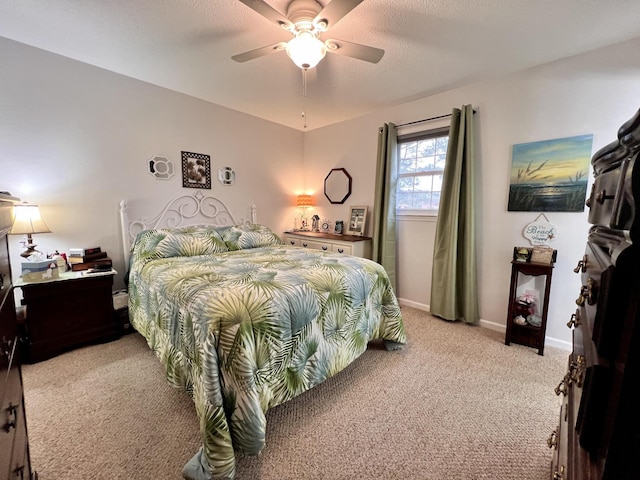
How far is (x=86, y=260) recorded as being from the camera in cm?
248

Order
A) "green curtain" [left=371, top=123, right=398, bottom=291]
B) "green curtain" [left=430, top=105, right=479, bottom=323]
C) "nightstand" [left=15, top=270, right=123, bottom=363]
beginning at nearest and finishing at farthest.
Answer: "nightstand" [left=15, top=270, right=123, bottom=363]
"green curtain" [left=430, top=105, right=479, bottom=323]
"green curtain" [left=371, top=123, right=398, bottom=291]

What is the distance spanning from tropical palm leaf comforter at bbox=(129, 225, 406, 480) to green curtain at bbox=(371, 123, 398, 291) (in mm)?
1120

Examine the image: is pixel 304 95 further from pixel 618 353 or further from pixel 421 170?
pixel 618 353

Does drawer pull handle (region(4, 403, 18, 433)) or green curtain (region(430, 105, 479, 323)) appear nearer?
drawer pull handle (region(4, 403, 18, 433))

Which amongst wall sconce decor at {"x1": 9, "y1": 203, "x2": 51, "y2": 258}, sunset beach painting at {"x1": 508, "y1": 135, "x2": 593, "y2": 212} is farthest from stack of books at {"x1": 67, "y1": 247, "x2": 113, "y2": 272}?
sunset beach painting at {"x1": 508, "y1": 135, "x2": 593, "y2": 212}

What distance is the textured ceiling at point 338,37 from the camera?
5.74 feet

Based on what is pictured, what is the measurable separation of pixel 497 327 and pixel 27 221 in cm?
431

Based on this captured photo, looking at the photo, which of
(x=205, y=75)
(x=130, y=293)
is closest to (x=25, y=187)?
(x=130, y=293)

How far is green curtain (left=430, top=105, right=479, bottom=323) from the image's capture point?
2.72 meters

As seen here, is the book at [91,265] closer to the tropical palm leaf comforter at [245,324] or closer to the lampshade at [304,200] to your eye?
the tropical palm leaf comforter at [245,324]

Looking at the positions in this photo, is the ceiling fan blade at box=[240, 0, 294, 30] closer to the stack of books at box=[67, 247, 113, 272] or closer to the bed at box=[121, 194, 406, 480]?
the bed at box=[121, 194, 406, 480]

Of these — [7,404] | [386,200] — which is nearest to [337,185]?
[386,200]

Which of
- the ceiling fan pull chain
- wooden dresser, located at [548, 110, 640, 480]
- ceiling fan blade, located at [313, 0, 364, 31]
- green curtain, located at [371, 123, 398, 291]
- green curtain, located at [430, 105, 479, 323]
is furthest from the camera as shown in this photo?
green curtain, located at [371, 123, 398, 291]

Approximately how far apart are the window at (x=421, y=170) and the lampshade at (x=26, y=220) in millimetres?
3532
